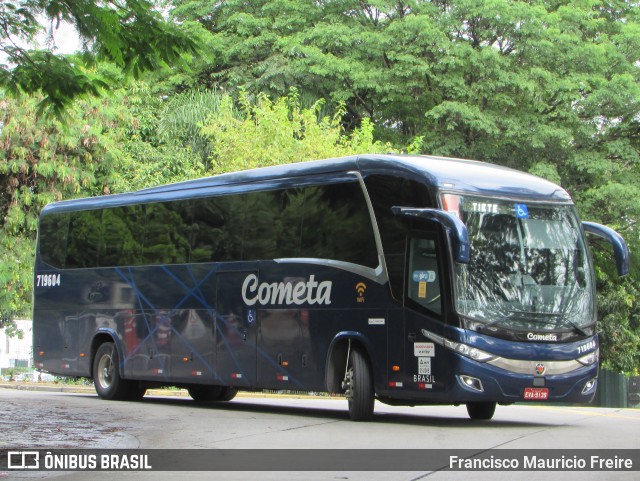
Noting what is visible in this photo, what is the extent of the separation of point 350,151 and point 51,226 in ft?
41.4

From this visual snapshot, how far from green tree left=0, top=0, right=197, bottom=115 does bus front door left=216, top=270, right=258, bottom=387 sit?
5494 mm

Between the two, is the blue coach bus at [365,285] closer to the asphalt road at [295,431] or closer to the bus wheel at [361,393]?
the bus wheel at [361,393]

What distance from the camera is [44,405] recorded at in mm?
20141

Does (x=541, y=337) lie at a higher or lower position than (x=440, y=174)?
lower

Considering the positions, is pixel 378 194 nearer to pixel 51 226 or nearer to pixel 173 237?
pixel 173 237

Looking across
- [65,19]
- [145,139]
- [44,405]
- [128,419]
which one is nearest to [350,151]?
[145,139]

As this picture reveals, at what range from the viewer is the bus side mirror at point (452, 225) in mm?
15180

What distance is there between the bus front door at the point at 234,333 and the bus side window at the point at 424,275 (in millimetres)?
3522

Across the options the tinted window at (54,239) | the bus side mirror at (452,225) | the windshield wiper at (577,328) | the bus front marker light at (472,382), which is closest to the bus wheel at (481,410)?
the windshield wiper at (577,328)

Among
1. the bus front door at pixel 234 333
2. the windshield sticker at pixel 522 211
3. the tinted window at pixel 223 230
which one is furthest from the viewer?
the bus front door at pixel 234 333

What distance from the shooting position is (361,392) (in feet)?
55.6

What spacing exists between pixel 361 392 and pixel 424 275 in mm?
1935

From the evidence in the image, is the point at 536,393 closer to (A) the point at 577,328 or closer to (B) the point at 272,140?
(A) the point at 577,328

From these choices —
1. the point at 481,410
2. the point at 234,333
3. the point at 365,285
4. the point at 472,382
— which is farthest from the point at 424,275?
the point at 234,333
